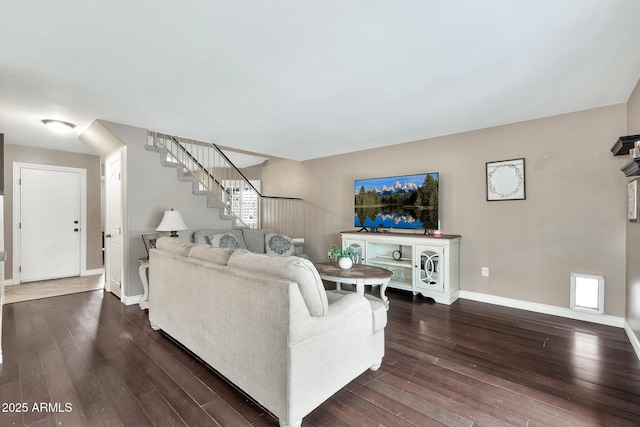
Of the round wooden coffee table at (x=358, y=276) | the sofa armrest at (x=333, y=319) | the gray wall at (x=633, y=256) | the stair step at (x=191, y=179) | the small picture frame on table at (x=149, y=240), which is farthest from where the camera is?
the stair step at (x=191, y=179)

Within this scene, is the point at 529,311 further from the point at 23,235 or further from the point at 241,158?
the point at 23,235

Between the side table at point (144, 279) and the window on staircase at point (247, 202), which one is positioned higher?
the window on staircase at point (247, 202)

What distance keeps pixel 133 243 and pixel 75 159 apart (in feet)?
9.57

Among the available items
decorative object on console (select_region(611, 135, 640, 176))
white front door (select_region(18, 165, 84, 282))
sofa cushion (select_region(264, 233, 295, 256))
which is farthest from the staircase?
decorative object on console (select_region(611, 135, 640, 176))

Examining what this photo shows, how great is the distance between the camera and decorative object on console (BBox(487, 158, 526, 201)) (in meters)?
3.53

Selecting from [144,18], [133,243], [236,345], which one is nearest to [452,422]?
[236,345]

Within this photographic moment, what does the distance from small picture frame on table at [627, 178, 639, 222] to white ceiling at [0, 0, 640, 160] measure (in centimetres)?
90

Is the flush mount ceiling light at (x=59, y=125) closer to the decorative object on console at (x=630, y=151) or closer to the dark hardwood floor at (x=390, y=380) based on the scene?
the dark hardwood floor at (x=390, y=380)

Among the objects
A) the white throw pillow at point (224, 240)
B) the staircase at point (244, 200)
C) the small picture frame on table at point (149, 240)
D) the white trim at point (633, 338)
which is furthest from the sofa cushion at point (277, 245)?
the white trim at point (633, 338)

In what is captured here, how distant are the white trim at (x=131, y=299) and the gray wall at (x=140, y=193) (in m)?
0.04

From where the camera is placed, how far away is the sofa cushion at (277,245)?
4969mm

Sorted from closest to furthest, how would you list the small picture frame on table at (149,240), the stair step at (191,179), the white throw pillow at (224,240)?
the small picture frame on table at (149,240), the stair step at (191,179), the white throw pillow at (224,240)

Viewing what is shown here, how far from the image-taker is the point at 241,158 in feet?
22.0

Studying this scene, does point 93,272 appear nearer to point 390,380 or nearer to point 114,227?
point 114,227
